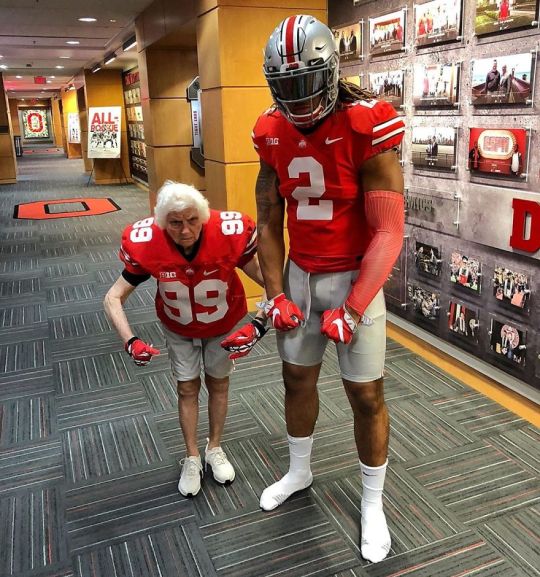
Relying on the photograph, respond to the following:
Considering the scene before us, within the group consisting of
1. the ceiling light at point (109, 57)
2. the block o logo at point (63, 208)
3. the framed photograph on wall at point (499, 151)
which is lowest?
the block o logo at point (63, 208)

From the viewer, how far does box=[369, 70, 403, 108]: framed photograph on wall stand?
3.50 meters

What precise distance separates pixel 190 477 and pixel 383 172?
1.46 metres

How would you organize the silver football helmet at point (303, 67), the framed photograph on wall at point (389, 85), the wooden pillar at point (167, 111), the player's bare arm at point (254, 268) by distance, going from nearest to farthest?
the silver football helmet at point (303, 67) < the player's bare arm at point (254, 268) < the framed photograph on wall at point (389, 85) < the wooden pillar at point (167, 111)

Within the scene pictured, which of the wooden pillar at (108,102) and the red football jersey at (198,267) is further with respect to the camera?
the wooden pillar at (108,102)

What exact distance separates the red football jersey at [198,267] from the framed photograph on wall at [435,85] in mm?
1593

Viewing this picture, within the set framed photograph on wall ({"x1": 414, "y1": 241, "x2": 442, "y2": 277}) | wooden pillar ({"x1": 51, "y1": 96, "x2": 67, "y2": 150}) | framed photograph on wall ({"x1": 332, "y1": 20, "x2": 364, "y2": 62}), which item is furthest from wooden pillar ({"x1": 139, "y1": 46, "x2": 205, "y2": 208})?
wooden pillar ({"x1": 51, "y1": 96, "x2": 67, "y2": 150})

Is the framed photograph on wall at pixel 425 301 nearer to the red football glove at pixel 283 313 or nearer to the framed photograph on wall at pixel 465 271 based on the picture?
the framed photograph on wall at pixel 465 271

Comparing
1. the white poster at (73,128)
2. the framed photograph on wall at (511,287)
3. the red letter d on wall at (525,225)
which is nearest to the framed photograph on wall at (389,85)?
the red letter d on wall at (525,225)

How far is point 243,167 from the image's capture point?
4.16 m

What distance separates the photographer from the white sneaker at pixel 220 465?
2.40 metres

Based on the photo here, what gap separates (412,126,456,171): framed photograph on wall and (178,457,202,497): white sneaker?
206 cm

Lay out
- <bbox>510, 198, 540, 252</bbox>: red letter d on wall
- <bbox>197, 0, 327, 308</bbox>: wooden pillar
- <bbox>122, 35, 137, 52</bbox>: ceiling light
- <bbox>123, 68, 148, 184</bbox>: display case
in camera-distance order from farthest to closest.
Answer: <bbox>123, 68, 148, 184</bbox>: display case, <bbox>122, 35, 137, 52</bbox>: ceiling light, <bbox>197, 0, 327, 308</bbox>: wooden pillar, <bbox>510, 198, 540, 252</bbox>: red letter d on wall

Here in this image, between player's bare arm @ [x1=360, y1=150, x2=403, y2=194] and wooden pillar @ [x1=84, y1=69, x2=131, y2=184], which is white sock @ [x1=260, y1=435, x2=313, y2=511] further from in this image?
wooden pillar @ [x1=84, y1=69, x2=131, y2=184]

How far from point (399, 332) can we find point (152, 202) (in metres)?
4.15
